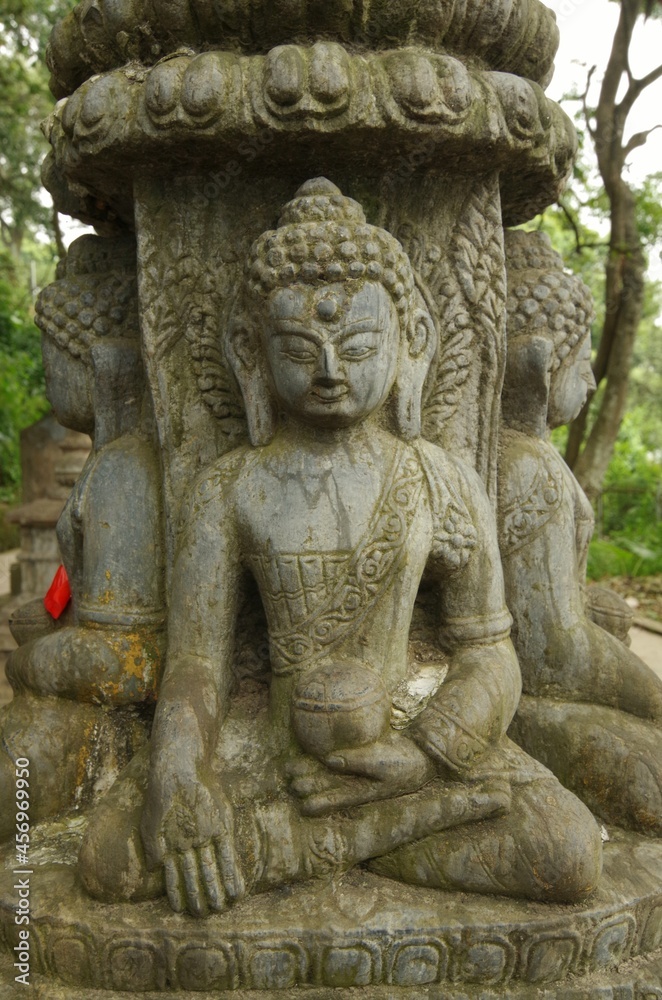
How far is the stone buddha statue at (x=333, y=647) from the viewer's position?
183cm

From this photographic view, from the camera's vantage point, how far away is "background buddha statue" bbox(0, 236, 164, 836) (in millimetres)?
2238

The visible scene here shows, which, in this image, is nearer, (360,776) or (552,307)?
A: (360,776)

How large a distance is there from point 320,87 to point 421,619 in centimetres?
142

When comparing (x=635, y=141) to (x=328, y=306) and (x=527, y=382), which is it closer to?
(x=527, y=382)

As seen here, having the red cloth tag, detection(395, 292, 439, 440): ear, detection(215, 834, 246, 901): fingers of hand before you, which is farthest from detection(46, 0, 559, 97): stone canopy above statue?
detection(215, 834, 246, 901): fingers of hand

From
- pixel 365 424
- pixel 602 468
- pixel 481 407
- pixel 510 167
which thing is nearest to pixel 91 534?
pixel 365 424

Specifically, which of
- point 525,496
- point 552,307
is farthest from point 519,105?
point 525,496

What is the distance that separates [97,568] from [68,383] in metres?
0.61

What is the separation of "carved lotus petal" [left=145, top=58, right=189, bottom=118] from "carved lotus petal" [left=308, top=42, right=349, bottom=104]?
32cm

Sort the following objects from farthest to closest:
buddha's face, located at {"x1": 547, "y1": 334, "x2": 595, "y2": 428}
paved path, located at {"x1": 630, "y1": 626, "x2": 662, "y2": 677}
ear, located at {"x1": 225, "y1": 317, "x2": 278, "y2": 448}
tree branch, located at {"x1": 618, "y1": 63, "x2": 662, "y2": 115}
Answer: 1. tree branch, located at {"x1": 618, "y1": 63, "x2": 662, "y2": 115}
2. paved path, located at {"x1": 630, "y1": 626, "x2": 662, "y2": 677}
3. buddha's face, located at {"x1": 547, "y1": 334, "x2": 595, "y2": 428}
4. ear, located at {"x1": 225, "y1": 317, "x2": 278, "y2": 448}

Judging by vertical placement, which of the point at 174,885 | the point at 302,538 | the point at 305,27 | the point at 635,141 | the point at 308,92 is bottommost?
the point at 174,885

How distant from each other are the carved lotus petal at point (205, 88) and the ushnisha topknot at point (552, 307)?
108cm

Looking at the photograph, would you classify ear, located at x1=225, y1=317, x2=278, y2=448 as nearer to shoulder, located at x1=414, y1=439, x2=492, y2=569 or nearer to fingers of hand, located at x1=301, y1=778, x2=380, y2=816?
shoulder, located at x1=414, y1=439, x2=492, y2=569

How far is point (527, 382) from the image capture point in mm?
2545
